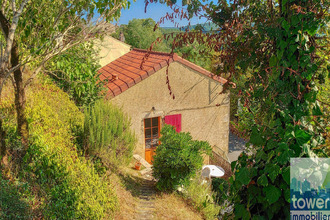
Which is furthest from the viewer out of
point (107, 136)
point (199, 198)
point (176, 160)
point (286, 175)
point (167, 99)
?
point (167, 99)

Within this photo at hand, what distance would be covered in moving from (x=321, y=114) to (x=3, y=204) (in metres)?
4.81

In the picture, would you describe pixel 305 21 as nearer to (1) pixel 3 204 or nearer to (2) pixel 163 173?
(1) pixel 3 204

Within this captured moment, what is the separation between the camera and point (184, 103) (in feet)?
39.0

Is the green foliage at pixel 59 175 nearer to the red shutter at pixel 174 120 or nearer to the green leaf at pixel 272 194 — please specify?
the green leaf at pixel 272 194

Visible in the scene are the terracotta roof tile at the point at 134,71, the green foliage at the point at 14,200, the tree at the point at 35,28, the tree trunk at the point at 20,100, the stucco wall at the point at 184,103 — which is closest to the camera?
the green foliage at the point at 14,200

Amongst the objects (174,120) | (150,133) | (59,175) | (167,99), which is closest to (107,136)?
(59,175)

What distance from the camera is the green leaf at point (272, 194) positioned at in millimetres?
2179

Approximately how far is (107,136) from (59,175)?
197 cm

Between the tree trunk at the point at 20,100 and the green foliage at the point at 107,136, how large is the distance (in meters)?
1.70

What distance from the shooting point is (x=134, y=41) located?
33500 millimetres

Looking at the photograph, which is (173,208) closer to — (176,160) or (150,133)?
(176,160)

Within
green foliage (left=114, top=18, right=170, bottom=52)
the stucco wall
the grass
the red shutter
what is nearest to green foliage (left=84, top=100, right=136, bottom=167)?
the grass

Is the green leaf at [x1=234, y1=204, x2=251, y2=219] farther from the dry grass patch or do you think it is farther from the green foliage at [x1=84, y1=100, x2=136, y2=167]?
the green foliage at [x1=84, y1=100, x2=136, y2=167]

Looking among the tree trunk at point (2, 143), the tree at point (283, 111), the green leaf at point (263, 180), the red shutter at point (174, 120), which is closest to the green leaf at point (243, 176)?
the tree at point (283, 111)
